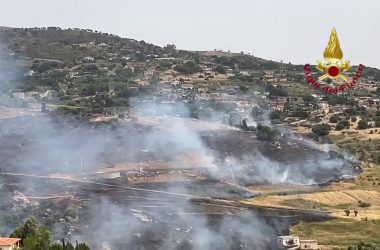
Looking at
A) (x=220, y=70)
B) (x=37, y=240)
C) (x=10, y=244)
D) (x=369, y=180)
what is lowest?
(x=369, y=180)

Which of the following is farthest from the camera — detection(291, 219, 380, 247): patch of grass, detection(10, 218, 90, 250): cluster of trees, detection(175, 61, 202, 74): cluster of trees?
detection(175, 61, 202, 74): cluster of trees

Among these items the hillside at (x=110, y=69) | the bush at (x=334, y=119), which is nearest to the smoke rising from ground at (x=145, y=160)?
the hillside at (x=110, y=69)

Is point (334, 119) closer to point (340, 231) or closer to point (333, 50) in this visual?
point (340, 231)

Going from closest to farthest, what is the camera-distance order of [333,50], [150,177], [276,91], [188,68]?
[333,50]
[150,177]
[276,91]
[188,68]

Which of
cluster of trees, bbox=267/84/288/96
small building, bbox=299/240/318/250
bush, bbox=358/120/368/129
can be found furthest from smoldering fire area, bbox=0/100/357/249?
cluster of trees, bbox=267/84/288/96

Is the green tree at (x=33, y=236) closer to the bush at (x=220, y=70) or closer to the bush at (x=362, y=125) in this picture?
the bush at (x=362, y=125)

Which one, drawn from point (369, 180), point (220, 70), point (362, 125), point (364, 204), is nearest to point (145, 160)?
point (364, 204)

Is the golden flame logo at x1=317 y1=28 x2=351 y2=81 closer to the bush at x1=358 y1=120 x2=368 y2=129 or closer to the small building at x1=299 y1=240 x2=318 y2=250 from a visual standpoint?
the small building at x1=299 y1=240 x2=318 y2=250
